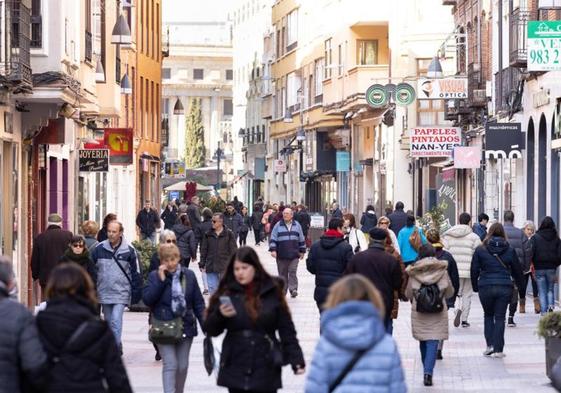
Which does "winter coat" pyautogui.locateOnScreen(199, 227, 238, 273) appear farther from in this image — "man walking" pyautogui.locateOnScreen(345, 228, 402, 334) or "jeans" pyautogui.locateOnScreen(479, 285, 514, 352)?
"man walking" pyautogui.locateOnScreen(345, 228, 402, 334)

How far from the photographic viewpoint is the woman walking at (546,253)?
2736 cm

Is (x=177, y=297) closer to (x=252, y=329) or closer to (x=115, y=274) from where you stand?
(x=252, y=329)

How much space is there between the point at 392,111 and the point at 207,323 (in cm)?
4881

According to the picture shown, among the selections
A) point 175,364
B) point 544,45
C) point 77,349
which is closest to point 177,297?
point 175,364

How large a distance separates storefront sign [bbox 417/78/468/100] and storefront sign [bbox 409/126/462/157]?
1.00 metres

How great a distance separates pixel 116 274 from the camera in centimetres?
1958

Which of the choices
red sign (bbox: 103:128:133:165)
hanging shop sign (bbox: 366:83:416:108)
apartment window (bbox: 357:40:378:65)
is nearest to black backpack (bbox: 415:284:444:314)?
red sign (bbox: 103:128:133:165)

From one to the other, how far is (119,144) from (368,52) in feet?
85.8

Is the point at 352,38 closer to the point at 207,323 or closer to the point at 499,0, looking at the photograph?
the point at 499,0

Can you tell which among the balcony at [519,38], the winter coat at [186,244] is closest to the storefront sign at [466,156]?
the balcony at [519,38]

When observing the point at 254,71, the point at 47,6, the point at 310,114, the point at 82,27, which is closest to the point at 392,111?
the point at 310,114

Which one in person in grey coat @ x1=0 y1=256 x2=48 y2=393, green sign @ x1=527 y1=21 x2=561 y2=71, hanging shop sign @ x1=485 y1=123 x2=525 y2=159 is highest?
green sign @ x1=527 y1=21 x2=561 y2=71

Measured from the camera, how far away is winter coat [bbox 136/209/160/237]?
51281 mm

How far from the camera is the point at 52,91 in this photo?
27422mm
